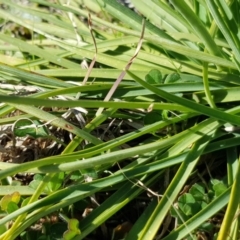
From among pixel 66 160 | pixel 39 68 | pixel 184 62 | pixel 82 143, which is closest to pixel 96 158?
pixel 66 160

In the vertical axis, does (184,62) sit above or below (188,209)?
above

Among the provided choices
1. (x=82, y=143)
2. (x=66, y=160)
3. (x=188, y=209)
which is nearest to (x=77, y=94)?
(x=82, y=143)

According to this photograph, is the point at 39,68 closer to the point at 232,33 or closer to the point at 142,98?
the point at 142,98

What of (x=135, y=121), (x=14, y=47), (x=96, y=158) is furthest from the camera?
(x=14, y=47)

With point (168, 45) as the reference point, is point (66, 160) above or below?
below

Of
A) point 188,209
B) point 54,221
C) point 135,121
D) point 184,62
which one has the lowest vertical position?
point 54,221

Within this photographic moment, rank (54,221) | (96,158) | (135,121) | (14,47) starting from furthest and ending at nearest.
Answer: (14,47)
(135,121)
(54,221)
(96,158)

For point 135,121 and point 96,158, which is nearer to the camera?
point 96,158

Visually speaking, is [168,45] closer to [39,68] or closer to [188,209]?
[188,209]

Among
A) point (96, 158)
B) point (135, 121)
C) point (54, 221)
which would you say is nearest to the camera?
point (96, 158)
